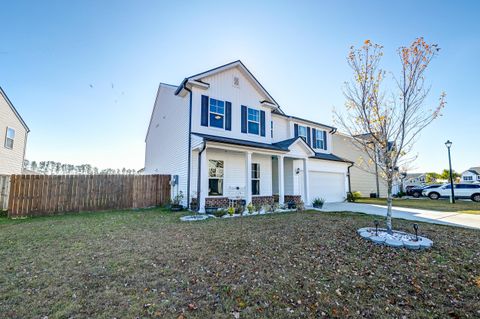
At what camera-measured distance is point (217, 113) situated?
11.9 metres

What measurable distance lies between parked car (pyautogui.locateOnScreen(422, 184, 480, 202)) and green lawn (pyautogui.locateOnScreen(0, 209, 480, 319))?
1803cm

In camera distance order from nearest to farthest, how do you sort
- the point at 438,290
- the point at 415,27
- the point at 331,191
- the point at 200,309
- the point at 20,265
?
the point at 200,309 → the point at 438,290 → the point at 20,265 → the point at 415,27 → the point at 331,191

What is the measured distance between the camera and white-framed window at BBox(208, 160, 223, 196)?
1134cm

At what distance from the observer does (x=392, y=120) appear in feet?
18.7

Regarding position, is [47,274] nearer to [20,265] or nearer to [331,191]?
[20,265]

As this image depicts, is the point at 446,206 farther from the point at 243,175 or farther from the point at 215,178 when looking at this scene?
the point at 215,178

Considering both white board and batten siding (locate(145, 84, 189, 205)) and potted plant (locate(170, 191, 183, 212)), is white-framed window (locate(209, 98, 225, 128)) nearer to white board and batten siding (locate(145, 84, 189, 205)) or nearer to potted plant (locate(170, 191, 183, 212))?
white board and batten siding (locate(145, 84, 189, 205))

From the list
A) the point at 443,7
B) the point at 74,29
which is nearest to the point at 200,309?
the point at 443,7

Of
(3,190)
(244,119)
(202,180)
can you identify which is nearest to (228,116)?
(244,119)

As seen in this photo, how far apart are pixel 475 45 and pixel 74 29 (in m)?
16.1

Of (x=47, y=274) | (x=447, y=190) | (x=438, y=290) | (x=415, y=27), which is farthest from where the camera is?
(x=447, y=190)

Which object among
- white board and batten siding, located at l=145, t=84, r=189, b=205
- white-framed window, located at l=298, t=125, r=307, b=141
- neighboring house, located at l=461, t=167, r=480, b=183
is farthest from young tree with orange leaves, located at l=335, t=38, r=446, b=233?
neighboring house, located at l=461, t=167, r=480, b=183

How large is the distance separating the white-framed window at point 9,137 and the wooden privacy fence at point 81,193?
23.6 ft

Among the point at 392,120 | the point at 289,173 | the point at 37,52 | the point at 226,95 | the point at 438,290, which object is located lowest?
the point at 438,290
